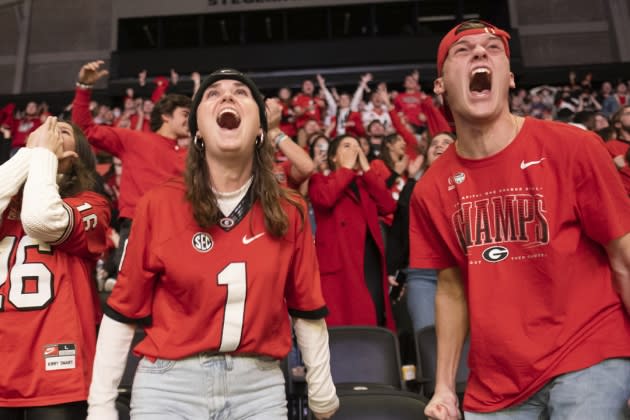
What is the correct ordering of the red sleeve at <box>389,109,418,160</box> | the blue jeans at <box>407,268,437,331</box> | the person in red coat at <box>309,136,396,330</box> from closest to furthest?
the blue jeans at <box>407,268,437,331</box> < the person in red coat at <box>309,136,396,330</box> < the red sleeve at <box>389,109,418,160</box>

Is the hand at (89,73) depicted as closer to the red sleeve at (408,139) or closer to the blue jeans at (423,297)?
the blue jeans at (423,297)

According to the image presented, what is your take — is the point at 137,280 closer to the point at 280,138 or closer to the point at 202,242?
the point at 202,242

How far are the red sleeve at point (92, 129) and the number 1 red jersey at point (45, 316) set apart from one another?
1.82 m

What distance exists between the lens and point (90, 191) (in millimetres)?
2961

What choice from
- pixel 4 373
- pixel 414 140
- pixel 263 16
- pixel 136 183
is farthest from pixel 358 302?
pixel 263 16

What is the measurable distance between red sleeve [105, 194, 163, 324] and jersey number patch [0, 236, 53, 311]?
545mm

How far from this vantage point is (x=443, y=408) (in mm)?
2068

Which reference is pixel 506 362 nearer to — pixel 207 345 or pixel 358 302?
pixel 207 345

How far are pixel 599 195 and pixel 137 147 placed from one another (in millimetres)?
3327

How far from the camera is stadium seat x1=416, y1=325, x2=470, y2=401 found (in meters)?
3.55

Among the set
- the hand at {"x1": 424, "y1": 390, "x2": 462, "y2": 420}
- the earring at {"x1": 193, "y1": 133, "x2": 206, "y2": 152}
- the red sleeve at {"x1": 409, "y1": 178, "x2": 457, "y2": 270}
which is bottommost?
the hand at {"x1": 424, "y1": 390, "x2": 462, "y2": 420}

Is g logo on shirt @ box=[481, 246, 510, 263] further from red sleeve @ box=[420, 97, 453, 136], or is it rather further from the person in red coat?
red sleeve @ box=[420, 97, 453, 136]

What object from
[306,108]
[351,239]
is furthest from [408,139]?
[351,239]

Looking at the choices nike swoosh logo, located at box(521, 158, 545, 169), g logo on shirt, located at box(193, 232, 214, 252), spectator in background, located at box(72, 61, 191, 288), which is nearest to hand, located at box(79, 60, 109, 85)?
spectator in background, located at box(72, 61, 191, 288)
